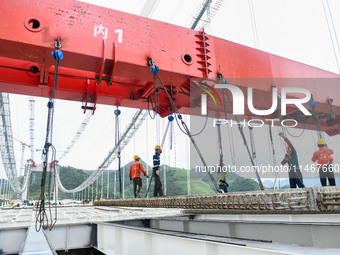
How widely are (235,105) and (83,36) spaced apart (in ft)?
10.6

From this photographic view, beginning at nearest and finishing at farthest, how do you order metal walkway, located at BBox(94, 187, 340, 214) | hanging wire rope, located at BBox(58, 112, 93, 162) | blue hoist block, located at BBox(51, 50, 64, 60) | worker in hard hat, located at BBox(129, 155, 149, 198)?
1. metal walkway, located at BBox(94, 187, 340, 214)
2. blue hoist block, located at BBox(51, 50, 64, 60)
3. worker in hard hat, located at BBox(129, 155, 149, 198)
4. hanging wire rope, located at BBox(58, 112, 93, 162)

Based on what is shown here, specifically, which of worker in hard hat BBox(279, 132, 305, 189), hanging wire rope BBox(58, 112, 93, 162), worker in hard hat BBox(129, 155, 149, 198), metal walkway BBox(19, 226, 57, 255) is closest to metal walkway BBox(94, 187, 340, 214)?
metal walkway BBox(19, 226, 57, 255)

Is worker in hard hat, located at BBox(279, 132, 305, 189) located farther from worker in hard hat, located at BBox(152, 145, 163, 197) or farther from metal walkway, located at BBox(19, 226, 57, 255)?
metal walkway, located at BBox(19, 226, 57, 255)

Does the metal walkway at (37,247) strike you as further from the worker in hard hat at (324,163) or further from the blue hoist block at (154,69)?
the worker in hard hat at (324,163)

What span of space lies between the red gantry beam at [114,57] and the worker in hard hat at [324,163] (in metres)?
1.80

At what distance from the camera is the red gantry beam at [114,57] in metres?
3.79

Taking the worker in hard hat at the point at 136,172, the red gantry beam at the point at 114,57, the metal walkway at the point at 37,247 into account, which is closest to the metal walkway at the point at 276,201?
the metal walkway at the point at 37,247

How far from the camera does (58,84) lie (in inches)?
196

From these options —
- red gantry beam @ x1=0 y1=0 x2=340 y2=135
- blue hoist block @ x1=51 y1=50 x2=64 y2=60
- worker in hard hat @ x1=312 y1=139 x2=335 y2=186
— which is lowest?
worker in hard hat @ x1=312 y1=139 x2=335 y2=186

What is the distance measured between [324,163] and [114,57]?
5.74m

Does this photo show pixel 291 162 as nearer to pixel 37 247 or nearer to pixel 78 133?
pixel 37 247

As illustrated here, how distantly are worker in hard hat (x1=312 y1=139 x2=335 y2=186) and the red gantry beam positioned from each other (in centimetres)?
180

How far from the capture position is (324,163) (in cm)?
662

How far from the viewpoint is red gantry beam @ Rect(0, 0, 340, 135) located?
12.4 feet
